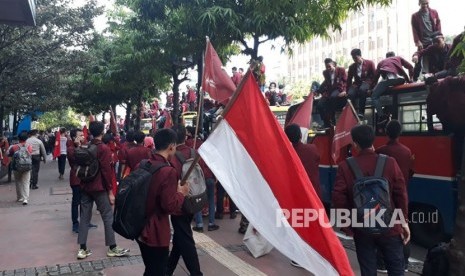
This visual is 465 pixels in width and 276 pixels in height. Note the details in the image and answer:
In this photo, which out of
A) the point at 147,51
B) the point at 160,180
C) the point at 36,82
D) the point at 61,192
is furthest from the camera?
the point at 36,82

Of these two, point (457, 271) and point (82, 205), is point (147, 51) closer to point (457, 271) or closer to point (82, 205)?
point (82, 205)

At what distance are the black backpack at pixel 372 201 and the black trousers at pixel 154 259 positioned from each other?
1624 mm

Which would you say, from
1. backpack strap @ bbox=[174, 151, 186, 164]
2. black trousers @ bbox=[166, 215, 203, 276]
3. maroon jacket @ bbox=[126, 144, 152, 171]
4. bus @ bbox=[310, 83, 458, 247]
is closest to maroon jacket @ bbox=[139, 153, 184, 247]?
black trousers @ bbox=[166, 215, 203, 276]

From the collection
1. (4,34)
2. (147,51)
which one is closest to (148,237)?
(147,51)

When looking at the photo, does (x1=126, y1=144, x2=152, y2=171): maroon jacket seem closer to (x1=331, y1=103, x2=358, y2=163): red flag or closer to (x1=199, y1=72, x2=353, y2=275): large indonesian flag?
(x1=331, y1=103, x2=358, y2=163): red flag

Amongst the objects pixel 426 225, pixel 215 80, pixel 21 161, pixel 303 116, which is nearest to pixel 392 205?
pixel 215 80

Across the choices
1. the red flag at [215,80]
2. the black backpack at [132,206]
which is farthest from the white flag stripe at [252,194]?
the red flag at [215,80]

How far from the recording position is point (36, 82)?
1734 cm

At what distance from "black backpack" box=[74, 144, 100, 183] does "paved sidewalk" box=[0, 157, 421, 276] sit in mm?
1109

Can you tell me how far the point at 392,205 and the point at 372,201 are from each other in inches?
11.8

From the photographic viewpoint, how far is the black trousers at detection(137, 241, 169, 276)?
12.4 ft

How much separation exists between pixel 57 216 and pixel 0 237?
1.85 m

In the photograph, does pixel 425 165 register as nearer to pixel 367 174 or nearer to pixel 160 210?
pixel 367 174

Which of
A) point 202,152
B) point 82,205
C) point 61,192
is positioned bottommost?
point 61,192
